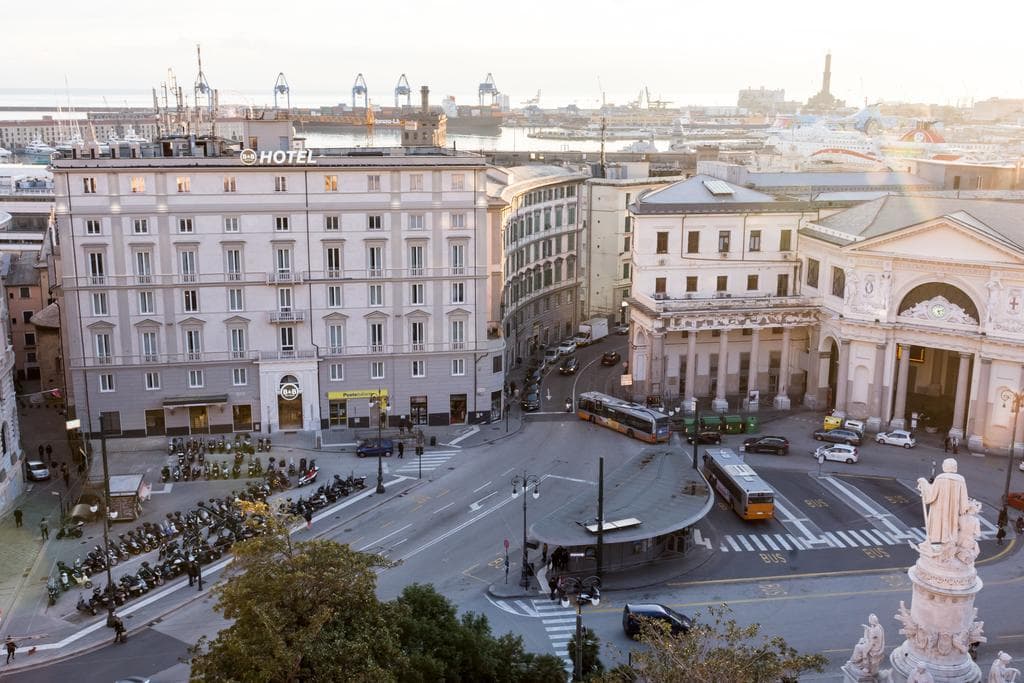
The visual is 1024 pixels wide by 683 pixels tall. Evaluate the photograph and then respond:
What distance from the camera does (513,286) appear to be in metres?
99.9

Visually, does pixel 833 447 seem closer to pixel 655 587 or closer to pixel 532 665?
pixel 655 587

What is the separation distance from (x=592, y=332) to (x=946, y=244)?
43918 mm

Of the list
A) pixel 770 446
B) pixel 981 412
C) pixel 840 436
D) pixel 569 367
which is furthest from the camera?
pixel 569 367

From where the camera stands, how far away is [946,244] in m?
78.5

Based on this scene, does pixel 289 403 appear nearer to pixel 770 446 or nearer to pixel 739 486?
pixel 739 486

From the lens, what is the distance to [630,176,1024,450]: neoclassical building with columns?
7794 cm

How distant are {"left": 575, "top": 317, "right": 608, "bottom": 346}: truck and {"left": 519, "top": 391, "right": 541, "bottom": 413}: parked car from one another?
22.5 m

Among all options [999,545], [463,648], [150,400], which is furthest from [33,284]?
[999,545]

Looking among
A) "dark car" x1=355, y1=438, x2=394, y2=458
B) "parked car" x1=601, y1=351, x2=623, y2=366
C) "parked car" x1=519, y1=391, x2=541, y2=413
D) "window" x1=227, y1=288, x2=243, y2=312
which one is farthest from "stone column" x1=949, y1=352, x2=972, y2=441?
"window" x1=227, y1=288, x2=243, y2=312

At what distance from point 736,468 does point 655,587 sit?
48.7 ft

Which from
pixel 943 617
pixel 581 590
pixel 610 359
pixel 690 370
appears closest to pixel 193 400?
pixel 581 590

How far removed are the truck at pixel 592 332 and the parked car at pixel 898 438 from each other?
129ft

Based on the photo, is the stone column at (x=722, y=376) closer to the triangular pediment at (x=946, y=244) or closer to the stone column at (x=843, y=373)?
the stone column at (x=843, y=373)

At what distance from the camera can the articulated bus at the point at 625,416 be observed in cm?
7969
